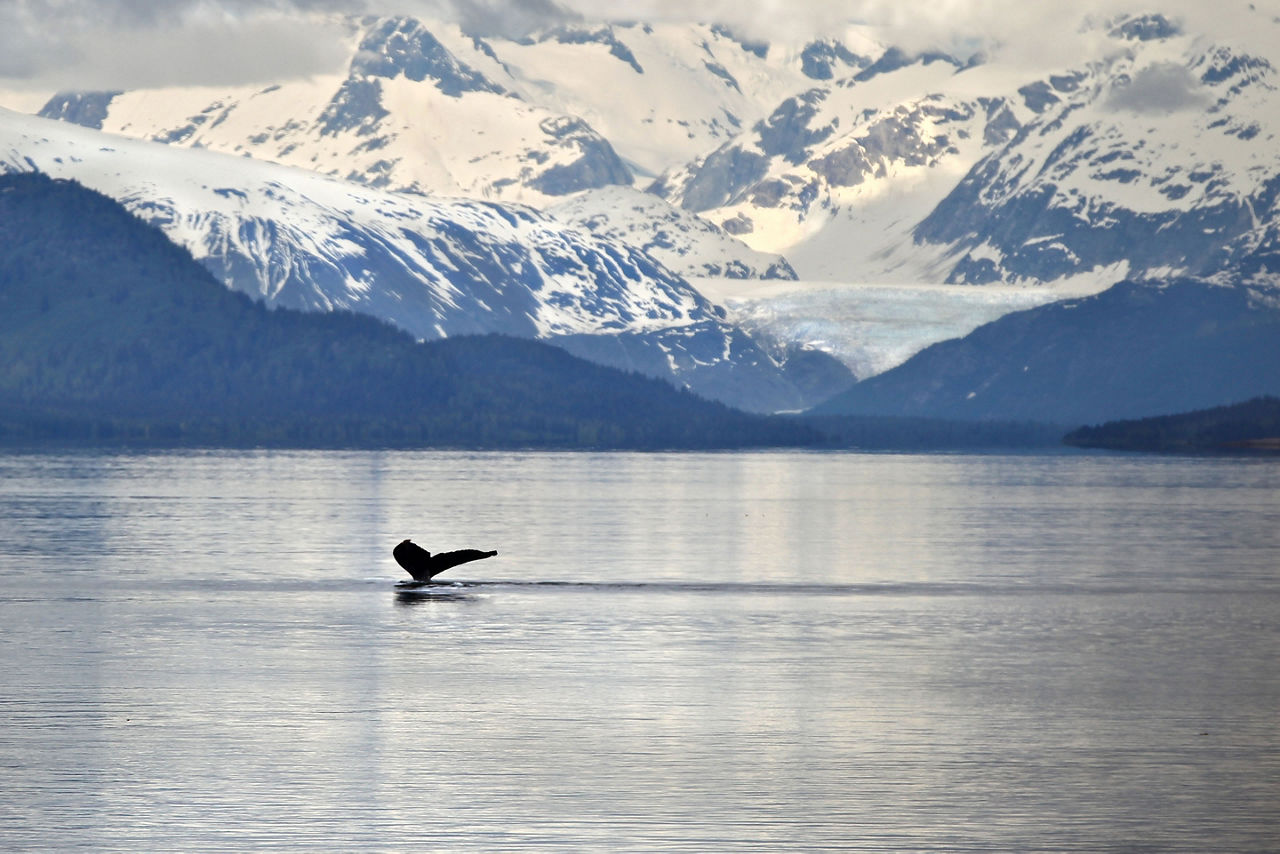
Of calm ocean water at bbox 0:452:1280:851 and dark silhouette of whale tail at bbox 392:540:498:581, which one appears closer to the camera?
calm ocean water at bbox 0:452:1280:851

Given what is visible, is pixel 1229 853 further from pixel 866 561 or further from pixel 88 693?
pixel 866 561

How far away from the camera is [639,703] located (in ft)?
178

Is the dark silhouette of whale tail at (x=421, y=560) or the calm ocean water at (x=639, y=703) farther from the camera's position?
the dark silhouette of whale tail at (x=421, y=560)

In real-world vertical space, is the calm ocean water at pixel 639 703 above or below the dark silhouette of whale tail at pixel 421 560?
below

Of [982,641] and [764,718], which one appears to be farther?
[982,641]

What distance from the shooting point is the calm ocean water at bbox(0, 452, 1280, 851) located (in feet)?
131

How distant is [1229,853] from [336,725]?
2215 cm

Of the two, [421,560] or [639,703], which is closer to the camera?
[639,703]

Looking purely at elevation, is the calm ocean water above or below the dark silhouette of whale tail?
below

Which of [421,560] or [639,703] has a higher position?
[421,560]

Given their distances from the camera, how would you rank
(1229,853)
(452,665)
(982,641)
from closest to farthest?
(1229,853)
(452,665)
(982,641)

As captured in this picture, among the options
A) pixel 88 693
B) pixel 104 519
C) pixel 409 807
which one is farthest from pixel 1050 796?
pixel 104 519

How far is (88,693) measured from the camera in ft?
181

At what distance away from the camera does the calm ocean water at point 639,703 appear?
131 feet
